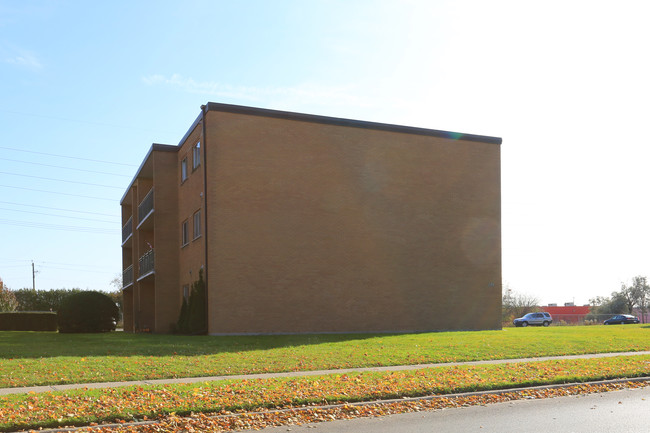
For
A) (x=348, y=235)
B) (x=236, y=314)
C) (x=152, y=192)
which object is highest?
(x=152, y=192)

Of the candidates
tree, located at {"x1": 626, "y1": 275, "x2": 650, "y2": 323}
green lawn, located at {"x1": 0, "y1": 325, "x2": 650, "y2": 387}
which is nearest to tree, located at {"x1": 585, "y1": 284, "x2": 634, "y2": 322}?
tree, located at {"x1": 626, "y1": 275, "x2": 650, "y2": 323}

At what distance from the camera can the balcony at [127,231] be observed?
41.5 metres

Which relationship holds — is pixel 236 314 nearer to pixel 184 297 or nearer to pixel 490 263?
pixel 184 297

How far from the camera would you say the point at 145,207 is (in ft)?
116

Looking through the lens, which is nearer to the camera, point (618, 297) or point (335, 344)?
point (335, 344)

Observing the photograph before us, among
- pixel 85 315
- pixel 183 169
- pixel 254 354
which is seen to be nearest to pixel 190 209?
pixel 183 169

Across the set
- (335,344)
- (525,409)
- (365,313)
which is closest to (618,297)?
(365,313)

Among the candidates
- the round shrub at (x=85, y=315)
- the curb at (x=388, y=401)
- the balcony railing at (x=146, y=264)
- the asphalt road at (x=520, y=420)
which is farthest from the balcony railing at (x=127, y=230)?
the asphalt road at (x=520, y=420)

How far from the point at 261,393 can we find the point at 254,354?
6.42 m

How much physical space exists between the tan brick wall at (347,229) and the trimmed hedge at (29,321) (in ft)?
76.2

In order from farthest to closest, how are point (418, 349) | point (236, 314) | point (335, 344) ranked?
1. point (236, 314)
2. point (335, 344)
3. point (418, 349)

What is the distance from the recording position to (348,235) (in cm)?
2795

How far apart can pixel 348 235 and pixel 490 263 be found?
7.93 meters

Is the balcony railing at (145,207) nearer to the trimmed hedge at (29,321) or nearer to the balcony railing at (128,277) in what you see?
the balcony railing at (128,277)
